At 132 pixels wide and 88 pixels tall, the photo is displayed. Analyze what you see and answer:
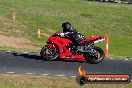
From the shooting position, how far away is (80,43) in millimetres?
21172

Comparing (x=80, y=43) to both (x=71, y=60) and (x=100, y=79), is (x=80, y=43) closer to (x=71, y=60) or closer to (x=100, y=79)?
(x=71, y=60)

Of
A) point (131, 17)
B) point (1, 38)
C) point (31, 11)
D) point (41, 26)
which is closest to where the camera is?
point (1, 38)

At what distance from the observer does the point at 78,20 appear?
187ft

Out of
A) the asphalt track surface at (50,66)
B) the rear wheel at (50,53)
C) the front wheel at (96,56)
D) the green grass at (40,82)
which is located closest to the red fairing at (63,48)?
the rear wheel at (50,53)

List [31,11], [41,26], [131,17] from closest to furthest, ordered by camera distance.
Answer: [41,26]
[31,11]
[131,17]

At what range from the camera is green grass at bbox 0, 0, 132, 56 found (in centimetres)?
4429

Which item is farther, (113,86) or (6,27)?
(6,27)

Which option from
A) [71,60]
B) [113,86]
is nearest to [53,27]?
[71,60]

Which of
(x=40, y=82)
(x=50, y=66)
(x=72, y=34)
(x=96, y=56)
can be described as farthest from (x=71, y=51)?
(x=40, y=82)

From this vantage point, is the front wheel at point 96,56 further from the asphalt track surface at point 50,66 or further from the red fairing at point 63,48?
the red fairing at point 63,48

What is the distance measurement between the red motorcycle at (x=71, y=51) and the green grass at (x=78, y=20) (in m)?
16.8

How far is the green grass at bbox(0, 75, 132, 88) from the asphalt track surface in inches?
40.8

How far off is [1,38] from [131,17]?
34.7 m

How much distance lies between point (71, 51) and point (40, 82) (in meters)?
5.13
